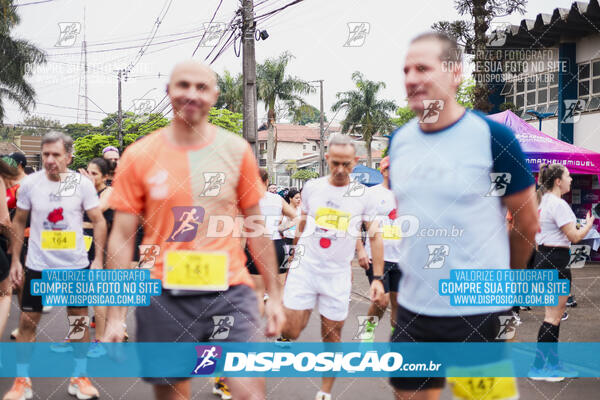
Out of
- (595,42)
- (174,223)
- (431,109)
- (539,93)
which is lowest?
(174,223)

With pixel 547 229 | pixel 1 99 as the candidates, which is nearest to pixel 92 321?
pixel 547 229

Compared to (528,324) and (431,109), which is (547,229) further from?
(431,109)

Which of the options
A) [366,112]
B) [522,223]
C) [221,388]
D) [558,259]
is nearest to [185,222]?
[522,223]

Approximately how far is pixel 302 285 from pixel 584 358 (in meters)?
3.24

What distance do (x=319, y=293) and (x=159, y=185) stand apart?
212cm

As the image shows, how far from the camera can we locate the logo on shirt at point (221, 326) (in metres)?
2.43

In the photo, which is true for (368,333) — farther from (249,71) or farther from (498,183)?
(249,71)

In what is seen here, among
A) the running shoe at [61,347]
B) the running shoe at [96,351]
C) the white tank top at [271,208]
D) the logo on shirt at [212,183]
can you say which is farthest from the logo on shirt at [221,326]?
the running shoe at [61,347]

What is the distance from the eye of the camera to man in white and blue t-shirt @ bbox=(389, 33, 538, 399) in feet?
7.30

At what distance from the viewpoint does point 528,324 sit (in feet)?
24.3

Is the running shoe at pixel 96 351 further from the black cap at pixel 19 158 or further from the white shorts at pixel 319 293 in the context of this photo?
the white shorts at pixel 319 293

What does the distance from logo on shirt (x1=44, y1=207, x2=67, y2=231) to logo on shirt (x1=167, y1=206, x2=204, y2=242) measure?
2.31 metres

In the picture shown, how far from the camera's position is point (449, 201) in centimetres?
224

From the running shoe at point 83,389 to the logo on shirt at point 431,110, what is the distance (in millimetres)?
3467
